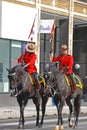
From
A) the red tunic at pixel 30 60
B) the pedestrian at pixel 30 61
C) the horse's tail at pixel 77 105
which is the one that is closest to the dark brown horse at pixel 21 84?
the pedestrian at pixel 30 61

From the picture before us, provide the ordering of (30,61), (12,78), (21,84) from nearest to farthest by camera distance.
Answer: (12,78) → (21,84) → (30,61)

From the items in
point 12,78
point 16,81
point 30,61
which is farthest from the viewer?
point 30,61

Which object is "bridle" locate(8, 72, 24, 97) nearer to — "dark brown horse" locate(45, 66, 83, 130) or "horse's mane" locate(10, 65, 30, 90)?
"horse's mane" locate(10, 65, 30, 90)

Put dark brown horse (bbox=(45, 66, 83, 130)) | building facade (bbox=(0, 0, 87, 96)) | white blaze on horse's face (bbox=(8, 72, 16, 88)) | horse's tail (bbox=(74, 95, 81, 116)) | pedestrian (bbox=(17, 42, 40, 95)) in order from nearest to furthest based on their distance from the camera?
white blaze on horse's face (bbox=(8, 72, 16, 88)) → dark brown horse (bbox=(45, 66, 83, 130)) → pedestrian (bbox=(17, 42, 40, 95)) → horse's tail (bbox=(74, 95, 81, 116)) → building facade (bbox=(0, 0, 87, 96))

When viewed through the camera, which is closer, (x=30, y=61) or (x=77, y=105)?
(x=30, y=61)

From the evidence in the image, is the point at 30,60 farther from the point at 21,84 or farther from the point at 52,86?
the point at 52,86

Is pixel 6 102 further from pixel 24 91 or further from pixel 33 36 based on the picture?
pixel 24 91

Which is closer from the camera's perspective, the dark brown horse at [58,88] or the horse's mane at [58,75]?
the dark brown horse at [58,88]

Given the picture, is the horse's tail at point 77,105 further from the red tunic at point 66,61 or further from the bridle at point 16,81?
the bridle at point 16,81

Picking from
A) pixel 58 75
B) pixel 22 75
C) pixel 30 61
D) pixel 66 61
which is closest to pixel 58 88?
pixel 58 75

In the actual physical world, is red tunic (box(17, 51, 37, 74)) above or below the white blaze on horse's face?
above

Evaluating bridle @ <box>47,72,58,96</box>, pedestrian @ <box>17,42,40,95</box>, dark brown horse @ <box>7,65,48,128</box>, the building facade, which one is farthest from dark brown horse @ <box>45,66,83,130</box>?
the building facade

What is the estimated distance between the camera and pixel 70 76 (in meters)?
15.0

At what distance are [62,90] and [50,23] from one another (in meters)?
15.1
